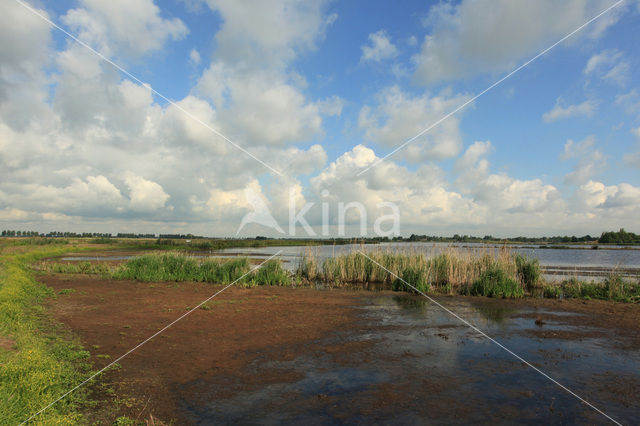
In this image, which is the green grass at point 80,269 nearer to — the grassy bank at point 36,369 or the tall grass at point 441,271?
the tall grass at point 441,271

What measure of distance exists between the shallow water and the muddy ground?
0.03m

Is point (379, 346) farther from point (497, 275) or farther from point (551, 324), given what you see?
point (497, 275)

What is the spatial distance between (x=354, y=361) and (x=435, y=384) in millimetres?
1900

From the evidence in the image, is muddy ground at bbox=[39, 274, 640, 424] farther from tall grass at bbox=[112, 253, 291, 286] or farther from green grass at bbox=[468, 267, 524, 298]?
tall grass at bbox=[112, 253, 291, 286]

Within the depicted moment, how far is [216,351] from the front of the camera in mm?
8664

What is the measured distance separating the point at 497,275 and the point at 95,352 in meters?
16.6

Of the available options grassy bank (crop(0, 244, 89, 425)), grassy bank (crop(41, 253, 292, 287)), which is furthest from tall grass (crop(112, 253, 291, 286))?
grassy bank (crop(0, 244, 89, 425))

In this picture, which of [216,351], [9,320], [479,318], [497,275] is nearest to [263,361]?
[216,351]

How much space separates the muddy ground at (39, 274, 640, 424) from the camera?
5707 millimetres

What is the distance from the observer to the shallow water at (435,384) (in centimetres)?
556

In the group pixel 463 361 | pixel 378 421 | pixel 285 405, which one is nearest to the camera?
pixel 378 421

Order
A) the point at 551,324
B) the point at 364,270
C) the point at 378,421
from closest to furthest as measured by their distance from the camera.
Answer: the point at 378,421 → the point at 551,324 → the point at 364,270

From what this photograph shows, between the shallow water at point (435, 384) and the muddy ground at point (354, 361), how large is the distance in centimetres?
3

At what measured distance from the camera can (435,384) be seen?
22.0 ft
